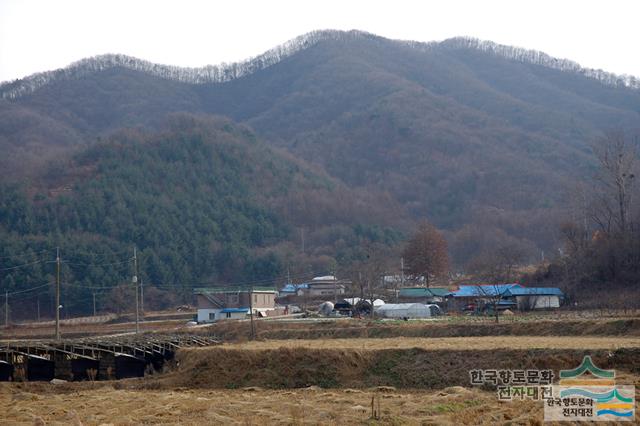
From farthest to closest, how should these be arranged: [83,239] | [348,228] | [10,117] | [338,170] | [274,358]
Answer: [10,117] < [338,170] < [348,228] < [83,239] < [274,358]

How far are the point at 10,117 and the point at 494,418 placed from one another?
575ft

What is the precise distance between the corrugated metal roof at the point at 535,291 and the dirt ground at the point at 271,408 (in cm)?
3286

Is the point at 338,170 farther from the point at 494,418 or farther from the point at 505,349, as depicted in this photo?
the point at 494,418

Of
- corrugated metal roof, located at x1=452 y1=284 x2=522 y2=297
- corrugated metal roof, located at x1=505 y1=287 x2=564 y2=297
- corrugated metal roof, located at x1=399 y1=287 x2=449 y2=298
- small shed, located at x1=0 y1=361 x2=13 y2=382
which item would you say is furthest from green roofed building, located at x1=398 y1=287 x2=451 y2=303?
small shed, located at x1=0 y1=361 x2=13 y2=382

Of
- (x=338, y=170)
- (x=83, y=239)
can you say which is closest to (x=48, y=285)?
(x=83, y=239)

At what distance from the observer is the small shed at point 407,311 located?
178 ft

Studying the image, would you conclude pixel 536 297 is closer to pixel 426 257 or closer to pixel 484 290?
pixel 484 290

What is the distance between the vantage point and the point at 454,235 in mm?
110562

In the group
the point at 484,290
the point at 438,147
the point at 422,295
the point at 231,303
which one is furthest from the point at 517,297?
the point at 438,147

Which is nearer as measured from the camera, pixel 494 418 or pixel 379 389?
pixel 494 418

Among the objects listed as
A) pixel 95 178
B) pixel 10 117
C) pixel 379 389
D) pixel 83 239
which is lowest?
pixel 379 389

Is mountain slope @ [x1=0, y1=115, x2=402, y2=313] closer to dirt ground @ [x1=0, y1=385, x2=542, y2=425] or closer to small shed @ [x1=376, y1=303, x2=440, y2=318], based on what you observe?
small shed @ [x1=376, y1=303, x2=440, y2=318]

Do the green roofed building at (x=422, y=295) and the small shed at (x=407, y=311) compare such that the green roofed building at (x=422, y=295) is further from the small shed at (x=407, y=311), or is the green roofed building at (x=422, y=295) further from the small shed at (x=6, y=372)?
the small shed at (x=6, y=372)

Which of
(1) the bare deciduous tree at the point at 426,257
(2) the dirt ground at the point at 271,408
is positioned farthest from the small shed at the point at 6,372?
(1) the bare deciduous tree at the point at 426,257
